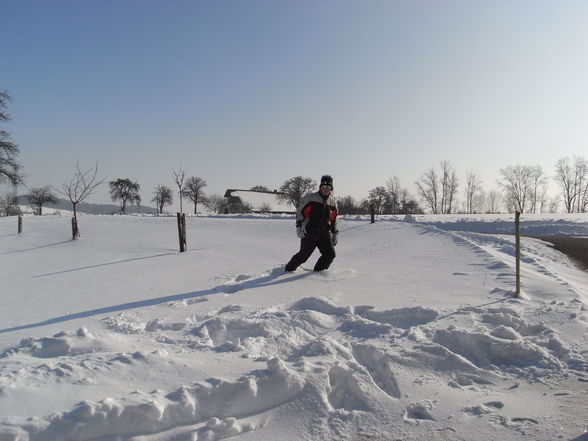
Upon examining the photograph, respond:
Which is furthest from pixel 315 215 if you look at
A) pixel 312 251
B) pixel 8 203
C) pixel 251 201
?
pixel 8 203

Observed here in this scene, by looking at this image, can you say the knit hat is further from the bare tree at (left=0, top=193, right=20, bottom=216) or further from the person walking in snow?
the bare tree at (left=0, top=193, right=20, bottom=216)

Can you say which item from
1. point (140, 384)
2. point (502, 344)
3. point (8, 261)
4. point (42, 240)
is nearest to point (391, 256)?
point (502, 344)

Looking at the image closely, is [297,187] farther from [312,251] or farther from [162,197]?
[312,251]

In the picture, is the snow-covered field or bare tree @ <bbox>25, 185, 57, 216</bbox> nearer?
the snow-covered field

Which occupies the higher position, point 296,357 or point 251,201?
point 251,201

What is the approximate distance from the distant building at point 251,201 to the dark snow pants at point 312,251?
42003mm

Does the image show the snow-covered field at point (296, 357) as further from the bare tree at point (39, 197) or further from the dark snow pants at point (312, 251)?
the bare tree at point (39, 197)

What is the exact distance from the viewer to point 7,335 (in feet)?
13.7

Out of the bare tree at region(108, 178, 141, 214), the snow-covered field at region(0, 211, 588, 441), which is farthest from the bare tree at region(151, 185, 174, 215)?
the snow-covered field at region(0, 211, 588, 441)

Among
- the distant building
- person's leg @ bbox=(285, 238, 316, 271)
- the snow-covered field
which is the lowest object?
the snow-covered field

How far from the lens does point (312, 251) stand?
7.30 m

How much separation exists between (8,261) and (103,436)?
10.9 m

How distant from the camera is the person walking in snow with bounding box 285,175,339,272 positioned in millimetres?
7242

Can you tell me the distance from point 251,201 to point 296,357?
5024cm
